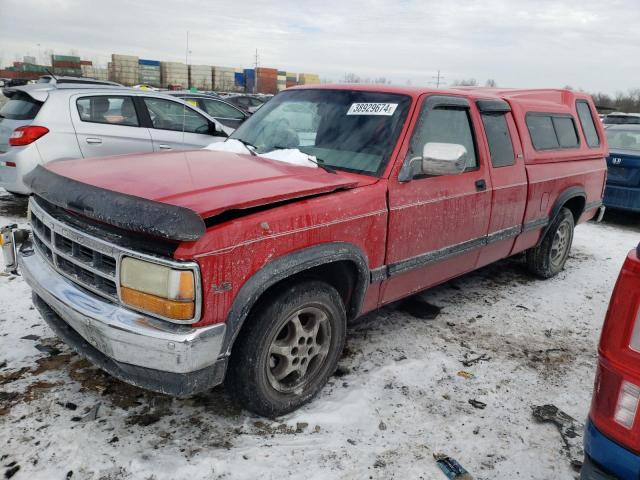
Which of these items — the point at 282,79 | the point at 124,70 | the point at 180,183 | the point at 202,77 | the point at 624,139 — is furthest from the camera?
the point at 282,79

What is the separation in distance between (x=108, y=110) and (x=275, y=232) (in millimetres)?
4992

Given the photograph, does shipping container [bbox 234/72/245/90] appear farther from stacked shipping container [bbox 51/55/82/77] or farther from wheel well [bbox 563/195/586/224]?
wheel well [bbox 563/195/586/224]

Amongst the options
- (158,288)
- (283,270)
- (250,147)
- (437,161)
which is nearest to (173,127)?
(250,147)

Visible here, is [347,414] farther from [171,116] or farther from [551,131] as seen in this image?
[171,116]

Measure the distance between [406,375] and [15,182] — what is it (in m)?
5.27

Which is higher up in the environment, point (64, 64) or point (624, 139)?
point (64, 64)

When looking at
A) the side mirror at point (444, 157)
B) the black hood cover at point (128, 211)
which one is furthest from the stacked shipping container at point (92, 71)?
the side mirror at point (444, 157)

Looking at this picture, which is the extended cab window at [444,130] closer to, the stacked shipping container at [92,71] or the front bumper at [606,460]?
the front bumper at [606,460]

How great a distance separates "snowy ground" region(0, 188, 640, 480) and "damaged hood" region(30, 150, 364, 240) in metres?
1.17

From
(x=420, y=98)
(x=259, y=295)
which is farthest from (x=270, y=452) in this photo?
(x=420, y=98)

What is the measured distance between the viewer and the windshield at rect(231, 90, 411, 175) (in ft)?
10.7

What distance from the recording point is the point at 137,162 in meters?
3.03

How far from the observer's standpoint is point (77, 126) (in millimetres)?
6086

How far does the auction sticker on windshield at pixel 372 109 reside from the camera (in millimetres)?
3406
